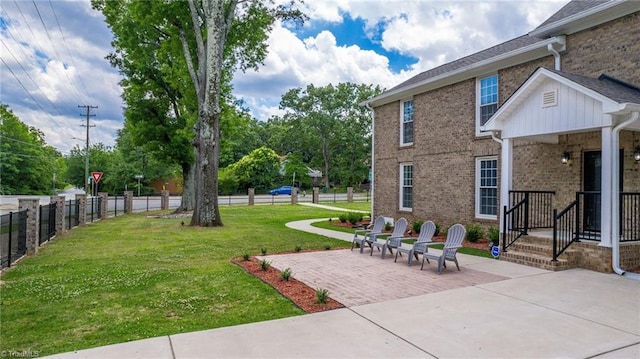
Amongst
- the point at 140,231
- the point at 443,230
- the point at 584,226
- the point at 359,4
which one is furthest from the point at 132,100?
the point at 584,226

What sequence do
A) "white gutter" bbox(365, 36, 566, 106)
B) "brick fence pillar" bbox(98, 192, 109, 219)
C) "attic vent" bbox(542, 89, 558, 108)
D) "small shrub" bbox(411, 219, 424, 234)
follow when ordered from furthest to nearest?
"brick fence pillar" bbox(98, 192, 109, 219) → "small shrub" bbox(411, 219, 424, 234) → "white gutter" bbox(365, 36, 566, 106) → "attic vent" bbox(542, 89, 558, 108)

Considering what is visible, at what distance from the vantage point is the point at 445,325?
468cm

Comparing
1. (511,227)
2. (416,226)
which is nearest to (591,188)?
(511,227)

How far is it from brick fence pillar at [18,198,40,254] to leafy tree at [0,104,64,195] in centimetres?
4304

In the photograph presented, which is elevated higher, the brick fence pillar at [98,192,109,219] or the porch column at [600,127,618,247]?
the porch column at [600,127,618,247]

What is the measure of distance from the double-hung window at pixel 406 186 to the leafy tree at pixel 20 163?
4684 cm

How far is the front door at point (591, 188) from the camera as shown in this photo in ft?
29.8

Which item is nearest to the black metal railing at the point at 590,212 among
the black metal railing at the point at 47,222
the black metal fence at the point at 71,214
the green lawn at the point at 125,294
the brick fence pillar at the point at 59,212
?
the green lawn at the point at 125,294

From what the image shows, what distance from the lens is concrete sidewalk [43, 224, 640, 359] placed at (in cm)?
394

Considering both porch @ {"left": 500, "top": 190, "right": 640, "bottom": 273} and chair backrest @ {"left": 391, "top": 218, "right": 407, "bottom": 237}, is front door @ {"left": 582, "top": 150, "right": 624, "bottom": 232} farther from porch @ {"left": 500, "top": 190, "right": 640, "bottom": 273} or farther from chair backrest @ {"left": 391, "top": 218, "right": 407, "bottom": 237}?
chair backrest @ {"left": 391, "top": 218, "right": 407, "bottom": 237}

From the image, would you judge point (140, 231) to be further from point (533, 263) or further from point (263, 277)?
point (533, 263)

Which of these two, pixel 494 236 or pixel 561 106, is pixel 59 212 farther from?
pixel 561 106

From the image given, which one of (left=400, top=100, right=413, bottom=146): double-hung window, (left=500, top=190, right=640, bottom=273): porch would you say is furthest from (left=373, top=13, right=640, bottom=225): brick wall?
(left=500, top=190, right=640, bottom=273): porch

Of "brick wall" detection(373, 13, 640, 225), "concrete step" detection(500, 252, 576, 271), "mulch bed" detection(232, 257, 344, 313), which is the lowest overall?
"mulch bed" detection(232, 257, 344, 313)
